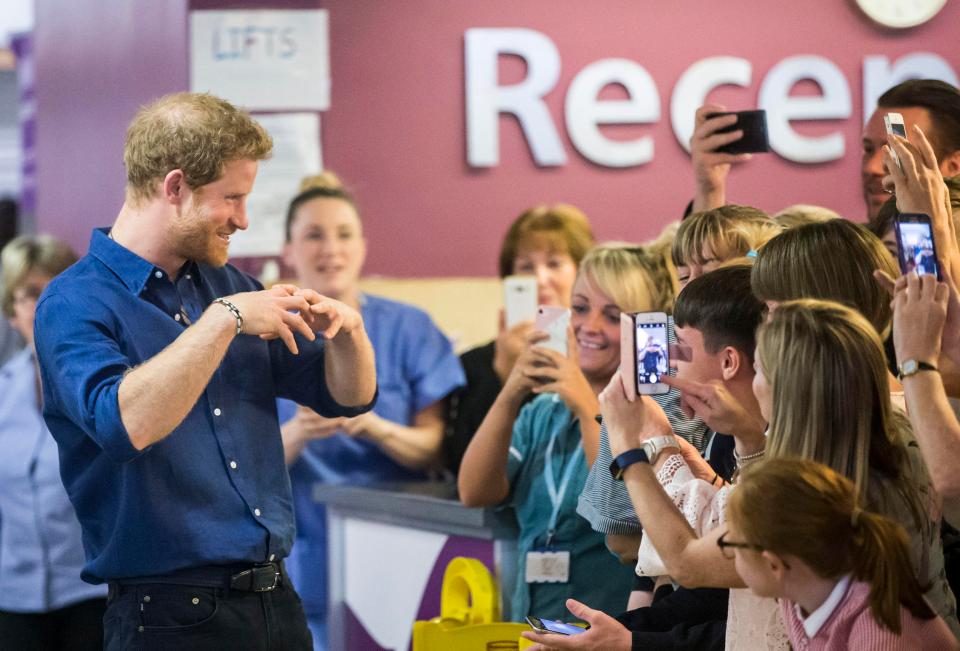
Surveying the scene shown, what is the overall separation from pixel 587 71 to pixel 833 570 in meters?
3.76

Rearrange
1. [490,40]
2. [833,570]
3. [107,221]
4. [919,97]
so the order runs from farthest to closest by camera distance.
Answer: [107,221]
[490,40]
[919,97]
[833,570]

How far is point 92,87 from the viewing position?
224 inches

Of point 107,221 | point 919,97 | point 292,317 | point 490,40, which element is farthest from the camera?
point 107,221

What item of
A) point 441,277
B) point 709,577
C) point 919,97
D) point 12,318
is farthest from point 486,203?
point 709,577

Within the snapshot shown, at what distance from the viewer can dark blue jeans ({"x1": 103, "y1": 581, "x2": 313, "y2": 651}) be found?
2365 mm

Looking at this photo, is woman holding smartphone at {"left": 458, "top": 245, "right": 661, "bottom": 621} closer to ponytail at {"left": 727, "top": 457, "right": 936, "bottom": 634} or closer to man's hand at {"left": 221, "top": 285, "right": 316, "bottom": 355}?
man's hand at {"left": 221, "top": 285, "right": 316, "bottom": 355}

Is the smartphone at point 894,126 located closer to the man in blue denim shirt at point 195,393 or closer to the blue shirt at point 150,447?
the man in blue denim shirt at point 195,393

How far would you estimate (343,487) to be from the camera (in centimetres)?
370

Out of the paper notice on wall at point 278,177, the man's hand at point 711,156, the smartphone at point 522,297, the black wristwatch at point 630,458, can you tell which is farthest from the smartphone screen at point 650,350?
the paper notice on wall at point 278,177

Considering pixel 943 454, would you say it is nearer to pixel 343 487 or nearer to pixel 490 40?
pixel 343 487

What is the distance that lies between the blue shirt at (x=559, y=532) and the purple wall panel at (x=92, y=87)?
A: 8.49 feet

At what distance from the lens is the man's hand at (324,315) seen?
241 cm

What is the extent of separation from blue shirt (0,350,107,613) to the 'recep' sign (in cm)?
206

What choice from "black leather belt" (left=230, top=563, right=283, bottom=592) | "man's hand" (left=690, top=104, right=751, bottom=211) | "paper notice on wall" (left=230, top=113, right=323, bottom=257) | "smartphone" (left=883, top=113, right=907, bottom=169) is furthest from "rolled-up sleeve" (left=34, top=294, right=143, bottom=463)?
"paper notice on wall" (left=230, top=113, right=323, bottom=257)
